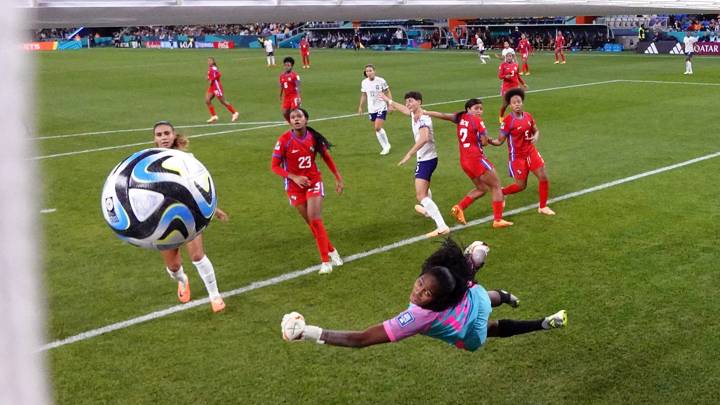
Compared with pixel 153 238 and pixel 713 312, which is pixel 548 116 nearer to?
pixel 713 312

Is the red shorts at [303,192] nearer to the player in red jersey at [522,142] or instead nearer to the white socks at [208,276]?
the white socks at [208,276]

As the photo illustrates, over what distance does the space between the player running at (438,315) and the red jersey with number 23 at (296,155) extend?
3.61 meters

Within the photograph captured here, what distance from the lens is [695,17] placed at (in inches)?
1962

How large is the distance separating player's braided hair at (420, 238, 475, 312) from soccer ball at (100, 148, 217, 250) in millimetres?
2131

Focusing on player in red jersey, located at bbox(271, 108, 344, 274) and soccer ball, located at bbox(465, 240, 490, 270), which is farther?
player in red jersey, located at bbox(271, 108, 344, 274)

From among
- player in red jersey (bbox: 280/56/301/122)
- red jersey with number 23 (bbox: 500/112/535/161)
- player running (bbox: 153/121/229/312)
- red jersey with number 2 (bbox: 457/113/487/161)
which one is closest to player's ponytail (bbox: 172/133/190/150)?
player running (bbox: 153/121/229/312)

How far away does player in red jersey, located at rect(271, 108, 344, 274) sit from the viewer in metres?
8.62

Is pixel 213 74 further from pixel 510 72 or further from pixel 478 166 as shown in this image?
pixel 478 166

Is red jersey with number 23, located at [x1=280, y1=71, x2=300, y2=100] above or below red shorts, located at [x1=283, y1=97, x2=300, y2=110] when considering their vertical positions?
above

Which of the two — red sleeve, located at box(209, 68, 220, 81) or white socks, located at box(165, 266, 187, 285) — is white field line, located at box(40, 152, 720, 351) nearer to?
white socks, located at box(165, 266, 187, 285)

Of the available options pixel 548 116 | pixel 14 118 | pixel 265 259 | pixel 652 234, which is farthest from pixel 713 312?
pixel 548 116

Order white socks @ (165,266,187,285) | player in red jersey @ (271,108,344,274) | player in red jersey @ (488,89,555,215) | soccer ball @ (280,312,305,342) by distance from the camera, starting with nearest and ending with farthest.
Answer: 1. soccer ball @ (280,312,305,342)
2. white socks @ (165,266,187,285)
3. player in red jersey @ (271,108,344,274)
4. player in red jersey @ (488,89,555,215)

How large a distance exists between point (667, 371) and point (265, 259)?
5057mm

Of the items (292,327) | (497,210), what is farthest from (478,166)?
(292,327)
